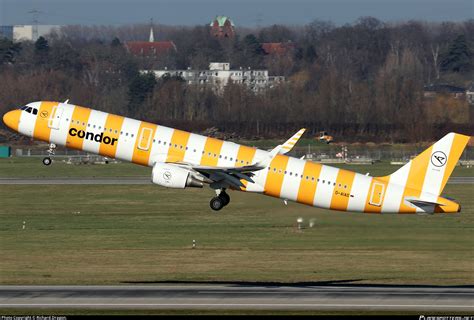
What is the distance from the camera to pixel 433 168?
264 feet

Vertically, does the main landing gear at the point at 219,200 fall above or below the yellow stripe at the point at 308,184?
below

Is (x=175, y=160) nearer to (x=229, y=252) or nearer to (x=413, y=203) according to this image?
(x=413, y=203)

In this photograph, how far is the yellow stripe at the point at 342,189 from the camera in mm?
79188

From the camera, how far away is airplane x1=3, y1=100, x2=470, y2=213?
77.1m

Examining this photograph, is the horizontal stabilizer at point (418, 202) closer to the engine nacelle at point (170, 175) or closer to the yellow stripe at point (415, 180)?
the yellow stripe at point (415, 180)

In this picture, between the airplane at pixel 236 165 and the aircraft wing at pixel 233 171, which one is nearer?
the aircraft wing at pixel 233 171

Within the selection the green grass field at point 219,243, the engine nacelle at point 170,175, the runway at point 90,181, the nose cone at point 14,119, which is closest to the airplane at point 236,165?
the engine nacelle at point 170,175

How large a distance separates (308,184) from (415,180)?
303 inches

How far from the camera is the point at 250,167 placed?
249ft

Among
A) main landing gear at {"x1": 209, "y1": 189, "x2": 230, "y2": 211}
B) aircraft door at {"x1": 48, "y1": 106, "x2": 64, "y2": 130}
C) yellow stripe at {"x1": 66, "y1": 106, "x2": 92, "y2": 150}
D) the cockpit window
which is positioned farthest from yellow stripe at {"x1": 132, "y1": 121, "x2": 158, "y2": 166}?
the cockpit window

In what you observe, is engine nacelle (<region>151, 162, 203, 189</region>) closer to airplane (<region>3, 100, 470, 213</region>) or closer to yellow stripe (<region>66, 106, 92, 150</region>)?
airplane (<region>3, 100, 470, 213</region>)

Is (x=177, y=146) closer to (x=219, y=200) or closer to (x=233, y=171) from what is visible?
(x=233, y=171)

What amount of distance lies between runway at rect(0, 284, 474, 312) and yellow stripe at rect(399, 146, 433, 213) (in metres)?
5.73

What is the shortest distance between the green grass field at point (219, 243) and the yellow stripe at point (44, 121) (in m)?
Answer: 11.1
